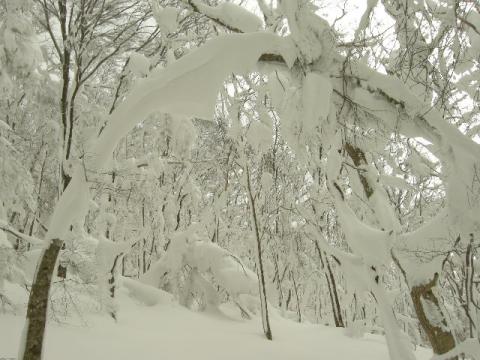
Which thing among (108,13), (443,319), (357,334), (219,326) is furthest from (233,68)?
(357,334)

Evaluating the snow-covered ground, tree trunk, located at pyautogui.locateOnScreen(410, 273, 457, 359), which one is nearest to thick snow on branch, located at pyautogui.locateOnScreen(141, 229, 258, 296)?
the snow-covered ground

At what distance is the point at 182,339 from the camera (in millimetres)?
7953

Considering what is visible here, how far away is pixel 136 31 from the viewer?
327 inches

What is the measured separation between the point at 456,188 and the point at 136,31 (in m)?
6.90

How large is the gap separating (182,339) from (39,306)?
413cm

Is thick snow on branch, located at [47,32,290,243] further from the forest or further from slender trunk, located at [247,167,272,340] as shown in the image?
slender trunk, located at [247,167,272,340]

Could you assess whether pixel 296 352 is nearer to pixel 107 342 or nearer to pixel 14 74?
pixel 107 342

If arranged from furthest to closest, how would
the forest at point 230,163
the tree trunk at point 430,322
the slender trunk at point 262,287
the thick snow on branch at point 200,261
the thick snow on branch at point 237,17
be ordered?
the thick snow on branch at point 200,261
the slender trunk at point 262,287
the tree trunk at point 430,322
the thick snow on branch at point 237,17
the forest at point 230,163

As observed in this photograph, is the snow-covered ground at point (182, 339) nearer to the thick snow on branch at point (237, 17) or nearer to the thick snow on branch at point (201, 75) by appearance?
the thick snow on branch at point (201, 75)

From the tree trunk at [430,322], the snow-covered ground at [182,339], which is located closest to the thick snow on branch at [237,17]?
the tree trunk at [430,322]

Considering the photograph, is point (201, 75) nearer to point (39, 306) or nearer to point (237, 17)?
point (237, 17)

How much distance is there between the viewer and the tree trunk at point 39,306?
13.8ft

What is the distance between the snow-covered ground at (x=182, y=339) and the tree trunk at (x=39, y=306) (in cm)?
136

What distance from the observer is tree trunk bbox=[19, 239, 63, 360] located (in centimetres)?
420
